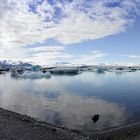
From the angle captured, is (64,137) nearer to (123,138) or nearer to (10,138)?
(10,138)

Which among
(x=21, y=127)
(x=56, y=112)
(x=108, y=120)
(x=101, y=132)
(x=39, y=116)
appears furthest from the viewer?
(x=56, y=112)

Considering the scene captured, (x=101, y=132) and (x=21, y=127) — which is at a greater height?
(x=21, y=127)

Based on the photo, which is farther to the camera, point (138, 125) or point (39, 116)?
point (39, 116)

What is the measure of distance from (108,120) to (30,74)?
67070 mm

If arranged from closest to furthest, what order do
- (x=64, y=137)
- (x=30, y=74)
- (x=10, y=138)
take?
(x=10, y=138), (x=64, y=137), (x=30, y=74)

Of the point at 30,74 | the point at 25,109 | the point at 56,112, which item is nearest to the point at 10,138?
the point at 56,112

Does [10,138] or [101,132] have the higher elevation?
[10,138]

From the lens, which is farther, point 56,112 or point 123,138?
point 56,112

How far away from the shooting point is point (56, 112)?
24.5 m

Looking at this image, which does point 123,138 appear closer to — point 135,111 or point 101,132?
point 101,132

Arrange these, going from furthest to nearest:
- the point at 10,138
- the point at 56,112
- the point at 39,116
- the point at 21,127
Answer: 1. the point at 56,112
2. the point at 39,116
3. the point at 21,127
4. the point at 10,138

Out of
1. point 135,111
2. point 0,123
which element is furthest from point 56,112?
point 0,123

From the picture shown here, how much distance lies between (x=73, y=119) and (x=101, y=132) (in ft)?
14.6

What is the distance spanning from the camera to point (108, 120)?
21.0 m
